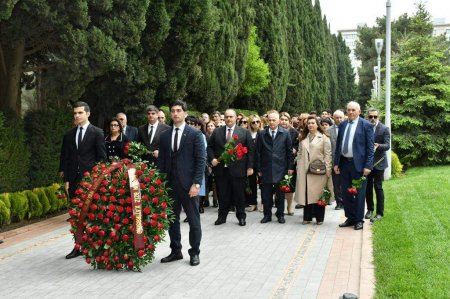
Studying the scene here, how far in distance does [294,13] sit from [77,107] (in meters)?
35.9

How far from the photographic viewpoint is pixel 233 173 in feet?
35.6

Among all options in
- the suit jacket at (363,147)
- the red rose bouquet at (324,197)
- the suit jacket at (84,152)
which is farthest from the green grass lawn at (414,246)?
the suit jacket at (84,152)

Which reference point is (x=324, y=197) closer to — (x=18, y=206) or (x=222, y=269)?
(x=222, y=269)

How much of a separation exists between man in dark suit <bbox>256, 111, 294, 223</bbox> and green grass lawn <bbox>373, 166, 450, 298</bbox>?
1898 mm

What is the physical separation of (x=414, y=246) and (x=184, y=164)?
3293 millimetres

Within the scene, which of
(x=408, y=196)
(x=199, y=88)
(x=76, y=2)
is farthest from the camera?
(x=199, y=88)

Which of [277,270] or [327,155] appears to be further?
[327,155]

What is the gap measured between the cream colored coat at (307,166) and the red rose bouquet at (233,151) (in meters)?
1.17

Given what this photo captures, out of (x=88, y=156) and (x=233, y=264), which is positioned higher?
(x=88, y=156)

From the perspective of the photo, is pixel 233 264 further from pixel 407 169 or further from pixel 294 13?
pixel 294 13

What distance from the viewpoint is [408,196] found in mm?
13578

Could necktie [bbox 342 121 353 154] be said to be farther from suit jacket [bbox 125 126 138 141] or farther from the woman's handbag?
suit jacket [bbox 125 126 138 141]

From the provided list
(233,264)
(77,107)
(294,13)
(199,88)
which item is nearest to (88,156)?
(77,107)

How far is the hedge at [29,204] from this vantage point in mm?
10203
